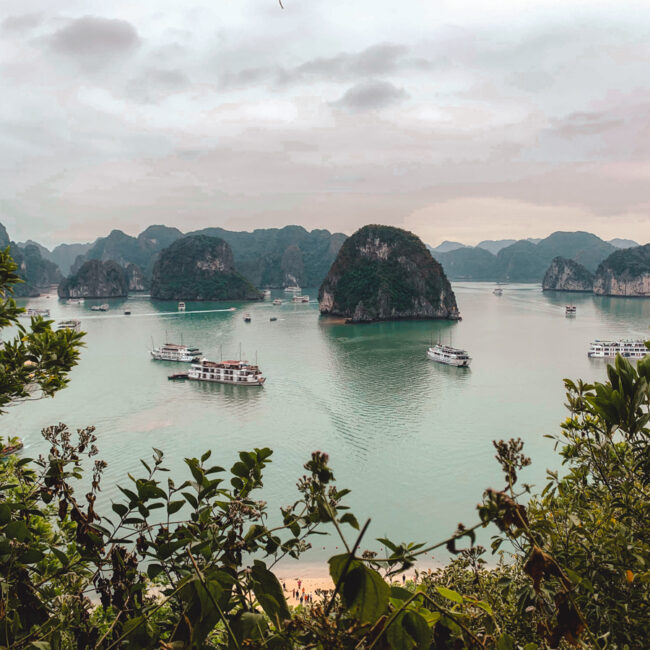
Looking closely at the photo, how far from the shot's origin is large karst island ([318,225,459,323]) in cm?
9162

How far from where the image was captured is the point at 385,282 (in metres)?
94.2

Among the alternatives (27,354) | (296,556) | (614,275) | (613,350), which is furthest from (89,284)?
(296,556)

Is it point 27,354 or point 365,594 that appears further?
point 27,354

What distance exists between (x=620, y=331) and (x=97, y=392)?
6604cm

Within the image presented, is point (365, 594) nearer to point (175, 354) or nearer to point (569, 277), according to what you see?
point (175, 354)

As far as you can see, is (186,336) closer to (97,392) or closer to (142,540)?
(97,392)

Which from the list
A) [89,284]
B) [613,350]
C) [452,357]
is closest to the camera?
[452,357]

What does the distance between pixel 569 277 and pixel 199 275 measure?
4646 inches

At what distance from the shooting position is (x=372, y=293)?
92.9 m

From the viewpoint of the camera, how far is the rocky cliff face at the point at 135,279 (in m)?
166

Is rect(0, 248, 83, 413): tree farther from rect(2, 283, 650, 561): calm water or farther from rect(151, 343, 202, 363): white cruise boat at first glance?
rect(151, 343, 202, 363): white cruise boat

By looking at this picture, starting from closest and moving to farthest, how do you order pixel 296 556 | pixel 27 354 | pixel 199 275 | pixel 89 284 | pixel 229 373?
pixel 296 556 → pixel 27 354 → pixel 229 373 → pixel 89 284 → pixel 199 275

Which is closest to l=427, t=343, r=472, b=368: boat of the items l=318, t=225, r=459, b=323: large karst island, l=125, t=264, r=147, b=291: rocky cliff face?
l=318, t=225, r=459, b=323: large karst island

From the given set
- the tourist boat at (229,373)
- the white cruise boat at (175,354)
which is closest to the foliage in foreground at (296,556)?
the tourist boat at (229,373)
